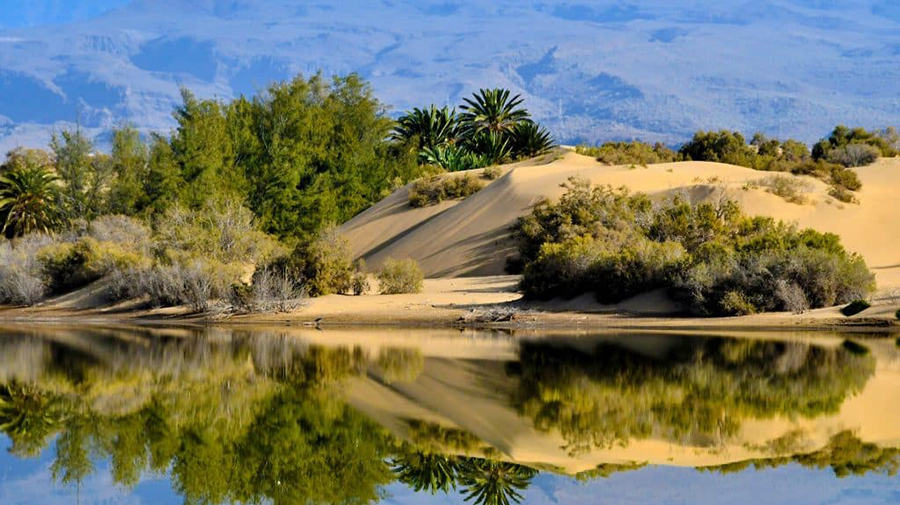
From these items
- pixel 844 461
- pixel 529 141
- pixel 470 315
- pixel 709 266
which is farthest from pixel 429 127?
pixel 844 461

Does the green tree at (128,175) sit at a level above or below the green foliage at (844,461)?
above

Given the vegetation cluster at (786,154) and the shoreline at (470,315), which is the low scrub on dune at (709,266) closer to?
the shoreline at (470,315)

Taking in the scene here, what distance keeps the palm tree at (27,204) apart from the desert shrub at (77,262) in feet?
39.1

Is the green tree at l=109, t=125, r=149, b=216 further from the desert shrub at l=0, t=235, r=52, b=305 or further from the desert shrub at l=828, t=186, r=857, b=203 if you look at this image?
the desert shrub at l=828, t=186, r=857, b=203

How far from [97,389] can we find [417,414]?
652cm

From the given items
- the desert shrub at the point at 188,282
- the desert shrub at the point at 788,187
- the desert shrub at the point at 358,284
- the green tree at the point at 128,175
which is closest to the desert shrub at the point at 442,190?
the green tree at the point at 128,175

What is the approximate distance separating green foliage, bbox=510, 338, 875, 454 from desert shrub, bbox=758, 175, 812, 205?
18.8m

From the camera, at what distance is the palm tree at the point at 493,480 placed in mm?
14680

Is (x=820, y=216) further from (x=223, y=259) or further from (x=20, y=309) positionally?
(x=20, y=309)

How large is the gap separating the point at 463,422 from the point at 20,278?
2583 centimetres

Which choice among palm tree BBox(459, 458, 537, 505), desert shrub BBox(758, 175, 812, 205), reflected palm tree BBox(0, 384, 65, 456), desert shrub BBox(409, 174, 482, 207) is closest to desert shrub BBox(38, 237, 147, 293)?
desert shrub BBox(409, 174, 482, 207)

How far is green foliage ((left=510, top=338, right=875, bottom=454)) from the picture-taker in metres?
18.3

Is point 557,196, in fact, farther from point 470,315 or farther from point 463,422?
point 463,422

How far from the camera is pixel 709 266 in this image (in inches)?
1238
